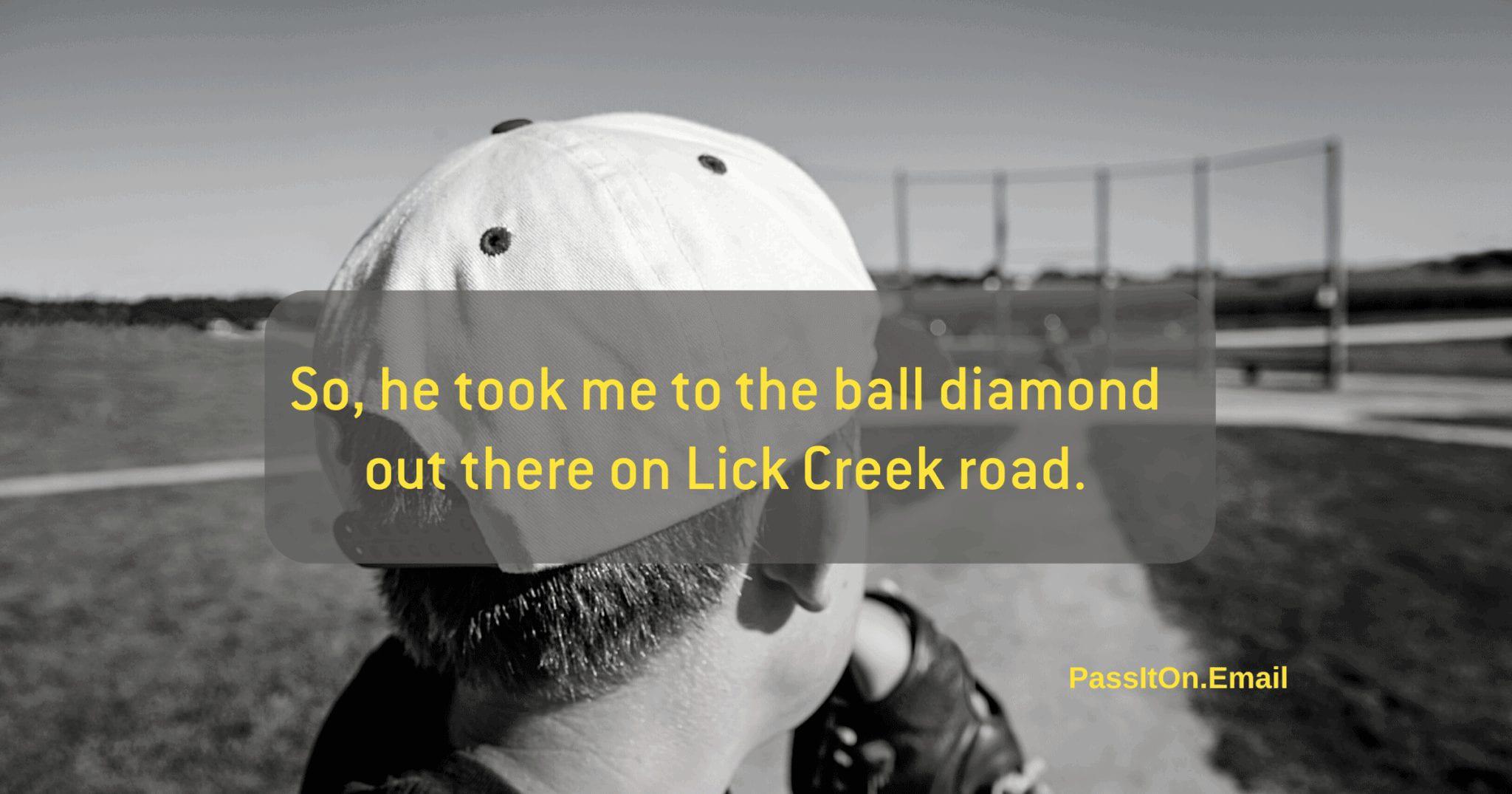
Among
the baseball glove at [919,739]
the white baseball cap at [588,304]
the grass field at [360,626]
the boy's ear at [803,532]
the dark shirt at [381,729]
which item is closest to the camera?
the white baseball cap at [588,304]

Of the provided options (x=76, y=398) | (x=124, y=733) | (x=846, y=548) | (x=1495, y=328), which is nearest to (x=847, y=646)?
(x=846, y=548)

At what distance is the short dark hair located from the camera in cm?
90

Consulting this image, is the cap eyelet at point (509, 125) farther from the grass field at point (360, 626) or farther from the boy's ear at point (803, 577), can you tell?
the grass field at point (360, 626)

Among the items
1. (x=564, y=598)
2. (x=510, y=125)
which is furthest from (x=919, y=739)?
(x=510, y=125)

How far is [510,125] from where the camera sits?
1.02 metres

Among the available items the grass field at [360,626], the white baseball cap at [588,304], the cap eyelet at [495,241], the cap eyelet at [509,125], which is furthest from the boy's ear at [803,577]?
the grass field at [360,626]

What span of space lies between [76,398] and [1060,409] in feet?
35.0

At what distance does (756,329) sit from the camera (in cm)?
87

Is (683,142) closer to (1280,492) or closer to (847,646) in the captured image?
(847,646)

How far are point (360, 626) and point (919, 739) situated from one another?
343cm

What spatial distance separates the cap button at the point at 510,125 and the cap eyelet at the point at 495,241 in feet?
0.68

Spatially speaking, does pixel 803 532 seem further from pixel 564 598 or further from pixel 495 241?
pixel 495 241

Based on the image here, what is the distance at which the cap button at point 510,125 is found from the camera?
1.01 m

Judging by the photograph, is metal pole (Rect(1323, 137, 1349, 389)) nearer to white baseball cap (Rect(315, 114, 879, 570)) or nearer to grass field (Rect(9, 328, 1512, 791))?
grass field (Rect(9, 328, 1512, 791))
